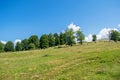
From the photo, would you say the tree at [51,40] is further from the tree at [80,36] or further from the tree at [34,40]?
the tree at [80,36]

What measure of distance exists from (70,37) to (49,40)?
15.7 meters

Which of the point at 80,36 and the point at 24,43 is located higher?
the point at 80,36

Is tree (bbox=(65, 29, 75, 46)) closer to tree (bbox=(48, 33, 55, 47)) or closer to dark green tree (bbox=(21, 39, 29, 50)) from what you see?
tree (bbox=(48, 33, 55, 47))

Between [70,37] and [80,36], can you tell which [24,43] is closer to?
[70,37]

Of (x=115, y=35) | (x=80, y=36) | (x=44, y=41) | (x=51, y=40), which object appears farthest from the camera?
(x=51, y=40)

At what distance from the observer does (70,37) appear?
5079 inches

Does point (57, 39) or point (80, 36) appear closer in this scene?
point (80, 36)

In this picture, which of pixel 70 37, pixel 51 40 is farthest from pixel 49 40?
pixel 70 37

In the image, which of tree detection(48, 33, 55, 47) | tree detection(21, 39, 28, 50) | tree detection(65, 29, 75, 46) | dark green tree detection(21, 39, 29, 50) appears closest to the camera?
tree detection(65, 29, 75, 46)

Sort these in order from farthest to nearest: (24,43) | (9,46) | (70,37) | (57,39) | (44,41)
→ (24,43)
(9,46)
(57,39)
(44,41)
(70,37)

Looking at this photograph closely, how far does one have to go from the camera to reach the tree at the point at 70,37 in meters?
128

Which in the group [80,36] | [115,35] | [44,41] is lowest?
[44,41]

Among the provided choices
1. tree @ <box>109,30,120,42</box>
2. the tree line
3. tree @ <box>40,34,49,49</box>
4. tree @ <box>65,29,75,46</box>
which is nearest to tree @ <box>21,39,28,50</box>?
the tree line

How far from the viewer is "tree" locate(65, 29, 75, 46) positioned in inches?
5026
